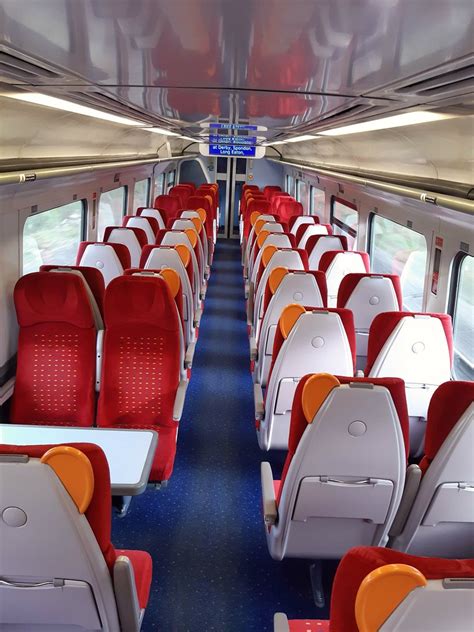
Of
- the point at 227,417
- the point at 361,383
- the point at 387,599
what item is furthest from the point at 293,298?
the point at 387,599

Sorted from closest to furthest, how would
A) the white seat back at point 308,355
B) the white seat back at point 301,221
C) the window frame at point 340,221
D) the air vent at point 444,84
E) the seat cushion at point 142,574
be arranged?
the air vent at point 444,84
the seat cushion at point 142,574
the white seat back at point 308,355
the window frame at point 340,221
the white seat back at point 301,221

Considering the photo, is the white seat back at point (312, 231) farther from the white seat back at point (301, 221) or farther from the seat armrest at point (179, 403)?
the seat armrest at point (179, 403)

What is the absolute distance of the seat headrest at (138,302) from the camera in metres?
3.91

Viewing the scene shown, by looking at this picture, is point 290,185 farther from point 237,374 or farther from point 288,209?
point 237,374

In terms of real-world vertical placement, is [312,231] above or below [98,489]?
below

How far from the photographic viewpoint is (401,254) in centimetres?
862

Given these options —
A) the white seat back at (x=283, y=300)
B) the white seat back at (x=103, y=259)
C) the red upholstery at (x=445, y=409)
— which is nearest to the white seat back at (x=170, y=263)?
the white seat back at (x=103, y=259)

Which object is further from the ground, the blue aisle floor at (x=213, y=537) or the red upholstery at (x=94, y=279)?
the red upholstery at (x=94, y=279)

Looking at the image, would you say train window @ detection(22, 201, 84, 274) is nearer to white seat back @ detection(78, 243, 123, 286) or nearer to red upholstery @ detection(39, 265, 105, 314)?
white seat back @ detection(78, 243, 123, 286)

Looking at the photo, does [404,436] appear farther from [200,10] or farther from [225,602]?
[200,10]

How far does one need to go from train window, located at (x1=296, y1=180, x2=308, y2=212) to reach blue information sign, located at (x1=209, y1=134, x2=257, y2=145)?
19.0 ft

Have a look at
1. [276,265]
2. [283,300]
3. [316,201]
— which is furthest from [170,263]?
[316,201]

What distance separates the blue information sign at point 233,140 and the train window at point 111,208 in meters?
1.91

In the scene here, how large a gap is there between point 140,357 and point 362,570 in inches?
108
